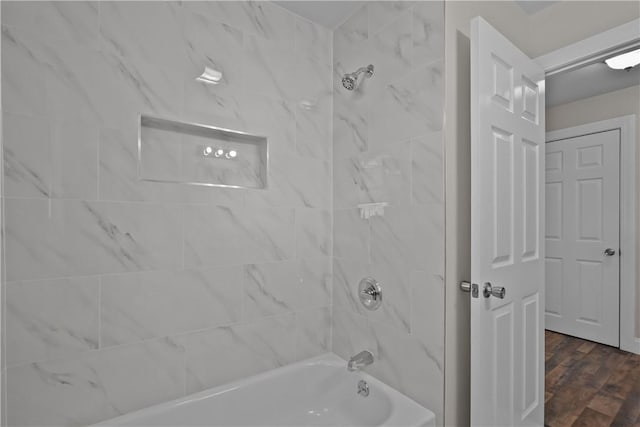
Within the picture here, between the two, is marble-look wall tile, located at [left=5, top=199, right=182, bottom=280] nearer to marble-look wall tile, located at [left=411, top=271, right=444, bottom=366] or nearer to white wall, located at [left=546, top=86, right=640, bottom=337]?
marble-look wall tile, located at [left=411, top=271, right=444, bottom=366]

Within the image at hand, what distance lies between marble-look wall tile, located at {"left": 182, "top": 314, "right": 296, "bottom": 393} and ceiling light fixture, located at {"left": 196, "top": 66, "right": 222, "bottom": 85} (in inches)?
49.3

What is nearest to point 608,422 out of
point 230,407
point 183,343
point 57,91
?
point 230,407

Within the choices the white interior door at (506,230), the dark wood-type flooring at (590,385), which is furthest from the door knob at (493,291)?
the dark wood-type flooring at (590,385)

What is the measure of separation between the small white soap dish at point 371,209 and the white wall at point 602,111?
2694 mm

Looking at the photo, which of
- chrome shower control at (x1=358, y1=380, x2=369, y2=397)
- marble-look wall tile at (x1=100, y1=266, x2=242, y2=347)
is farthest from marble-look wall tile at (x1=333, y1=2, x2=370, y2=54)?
chrome shower control at (x1=358, y1=380, x2=369, y2=397)

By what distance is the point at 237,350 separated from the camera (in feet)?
5.55

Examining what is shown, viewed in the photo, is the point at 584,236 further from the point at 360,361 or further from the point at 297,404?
the point at 297,404

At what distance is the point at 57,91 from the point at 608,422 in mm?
3361

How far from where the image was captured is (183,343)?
1540 millimetres

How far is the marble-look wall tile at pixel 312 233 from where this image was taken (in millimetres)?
1925

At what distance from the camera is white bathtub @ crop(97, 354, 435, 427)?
4.66 feet

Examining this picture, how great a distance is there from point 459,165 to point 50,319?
181 cm

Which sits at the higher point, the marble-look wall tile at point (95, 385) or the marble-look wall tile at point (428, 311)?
the marble-look wall tile at point (428, 311)

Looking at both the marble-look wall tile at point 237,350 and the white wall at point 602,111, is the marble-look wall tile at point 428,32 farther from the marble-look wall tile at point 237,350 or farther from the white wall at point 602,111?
the white wall at point 602,111
